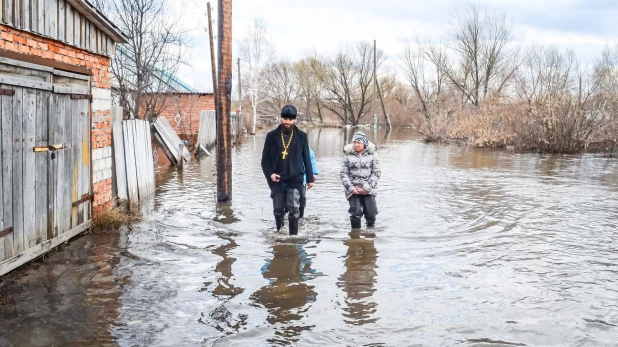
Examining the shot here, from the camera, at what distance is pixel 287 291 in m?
5.61

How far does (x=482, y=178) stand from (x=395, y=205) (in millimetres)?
5468

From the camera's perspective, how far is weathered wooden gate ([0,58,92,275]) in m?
5.75

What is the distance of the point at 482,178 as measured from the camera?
15250 millimetres

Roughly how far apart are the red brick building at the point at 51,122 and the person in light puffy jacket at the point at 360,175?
3.66 metres

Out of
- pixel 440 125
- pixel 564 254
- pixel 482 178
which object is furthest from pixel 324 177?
pixel 440 125

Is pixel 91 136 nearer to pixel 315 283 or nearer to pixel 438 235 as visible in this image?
pixel 315 283

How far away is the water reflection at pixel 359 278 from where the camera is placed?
501 centimetres

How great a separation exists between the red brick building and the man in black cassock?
2540 mm

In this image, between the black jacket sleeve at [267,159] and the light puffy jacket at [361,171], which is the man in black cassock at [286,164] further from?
the light puffy jacket at [361,171]

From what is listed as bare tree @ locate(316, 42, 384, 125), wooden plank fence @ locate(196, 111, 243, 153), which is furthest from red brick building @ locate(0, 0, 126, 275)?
bare tree @ locate(316, 42, 384, 125)

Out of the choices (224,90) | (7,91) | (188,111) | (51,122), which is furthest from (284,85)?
(7,91)

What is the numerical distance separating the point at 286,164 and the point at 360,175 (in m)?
1.15

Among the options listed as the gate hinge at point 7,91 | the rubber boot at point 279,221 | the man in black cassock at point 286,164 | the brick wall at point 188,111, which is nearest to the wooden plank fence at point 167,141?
the brick wall at point 188,111

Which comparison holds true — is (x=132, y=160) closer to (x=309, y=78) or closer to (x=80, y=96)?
(x=80, y=96)
